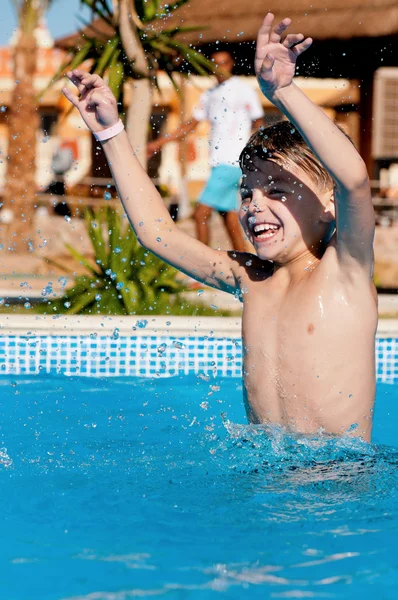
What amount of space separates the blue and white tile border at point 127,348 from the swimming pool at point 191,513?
1.29 meters

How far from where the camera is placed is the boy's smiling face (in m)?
2.92

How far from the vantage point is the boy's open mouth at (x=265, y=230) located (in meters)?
2.93

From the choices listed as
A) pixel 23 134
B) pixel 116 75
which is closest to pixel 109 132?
pixel 116 75

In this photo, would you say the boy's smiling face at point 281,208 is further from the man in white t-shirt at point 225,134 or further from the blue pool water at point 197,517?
the man in white t-shirt at point 225,134

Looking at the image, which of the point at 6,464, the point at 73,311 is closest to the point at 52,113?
the point at 73,311

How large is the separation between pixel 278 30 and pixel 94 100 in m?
0.83

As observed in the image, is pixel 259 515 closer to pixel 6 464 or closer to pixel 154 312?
pixel 6 464

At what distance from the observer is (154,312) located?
666cm

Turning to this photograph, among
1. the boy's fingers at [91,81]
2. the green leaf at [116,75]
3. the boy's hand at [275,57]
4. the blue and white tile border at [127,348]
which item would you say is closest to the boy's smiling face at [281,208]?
the boy's hand at [275,57]

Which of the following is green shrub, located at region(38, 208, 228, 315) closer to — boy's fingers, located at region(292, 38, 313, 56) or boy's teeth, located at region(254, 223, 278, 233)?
boy's teeth, located at region(254, 223, 278, 233)

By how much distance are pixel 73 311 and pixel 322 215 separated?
12.7 feet

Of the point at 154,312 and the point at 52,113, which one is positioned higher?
the point at 52,113

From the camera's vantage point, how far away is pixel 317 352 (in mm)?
2953

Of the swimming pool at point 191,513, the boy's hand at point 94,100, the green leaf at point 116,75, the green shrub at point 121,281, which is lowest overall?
the swimming pool at point 191,513
